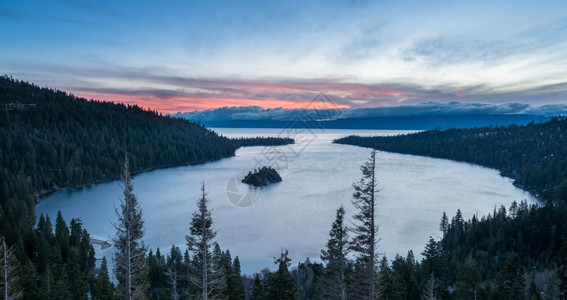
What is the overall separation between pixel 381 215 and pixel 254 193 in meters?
32.0

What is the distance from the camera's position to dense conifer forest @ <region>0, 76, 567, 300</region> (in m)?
15.2

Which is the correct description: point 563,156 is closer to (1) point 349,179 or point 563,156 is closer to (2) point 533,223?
(1) point 349,179

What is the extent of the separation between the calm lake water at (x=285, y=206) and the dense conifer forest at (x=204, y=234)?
3.25 meters

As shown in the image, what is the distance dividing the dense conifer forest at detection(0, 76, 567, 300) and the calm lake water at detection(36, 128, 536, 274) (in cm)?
325

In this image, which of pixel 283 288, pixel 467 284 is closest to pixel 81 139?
pixel 283 288

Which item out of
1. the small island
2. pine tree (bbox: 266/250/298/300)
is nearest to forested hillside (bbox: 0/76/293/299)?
pine tree (bbox: 266/250/298/300)

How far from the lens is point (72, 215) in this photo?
62.1m

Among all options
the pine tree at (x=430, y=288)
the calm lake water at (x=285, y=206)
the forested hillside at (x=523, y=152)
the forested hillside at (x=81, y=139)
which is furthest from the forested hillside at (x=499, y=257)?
the forested hillside at (x=81, y=139)

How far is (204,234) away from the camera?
41.9 feet

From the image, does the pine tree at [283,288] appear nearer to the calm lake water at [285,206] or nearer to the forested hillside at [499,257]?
the forested hillside at [499,257]

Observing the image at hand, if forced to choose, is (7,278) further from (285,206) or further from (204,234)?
(285,206)

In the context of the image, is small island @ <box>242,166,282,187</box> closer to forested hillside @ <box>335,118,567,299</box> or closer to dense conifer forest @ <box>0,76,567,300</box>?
dense conifer forest @ <box>0,76,567,300</box>

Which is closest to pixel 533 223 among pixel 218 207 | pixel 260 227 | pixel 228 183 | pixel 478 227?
pixel 478 227

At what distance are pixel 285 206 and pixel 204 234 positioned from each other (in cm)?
5462
